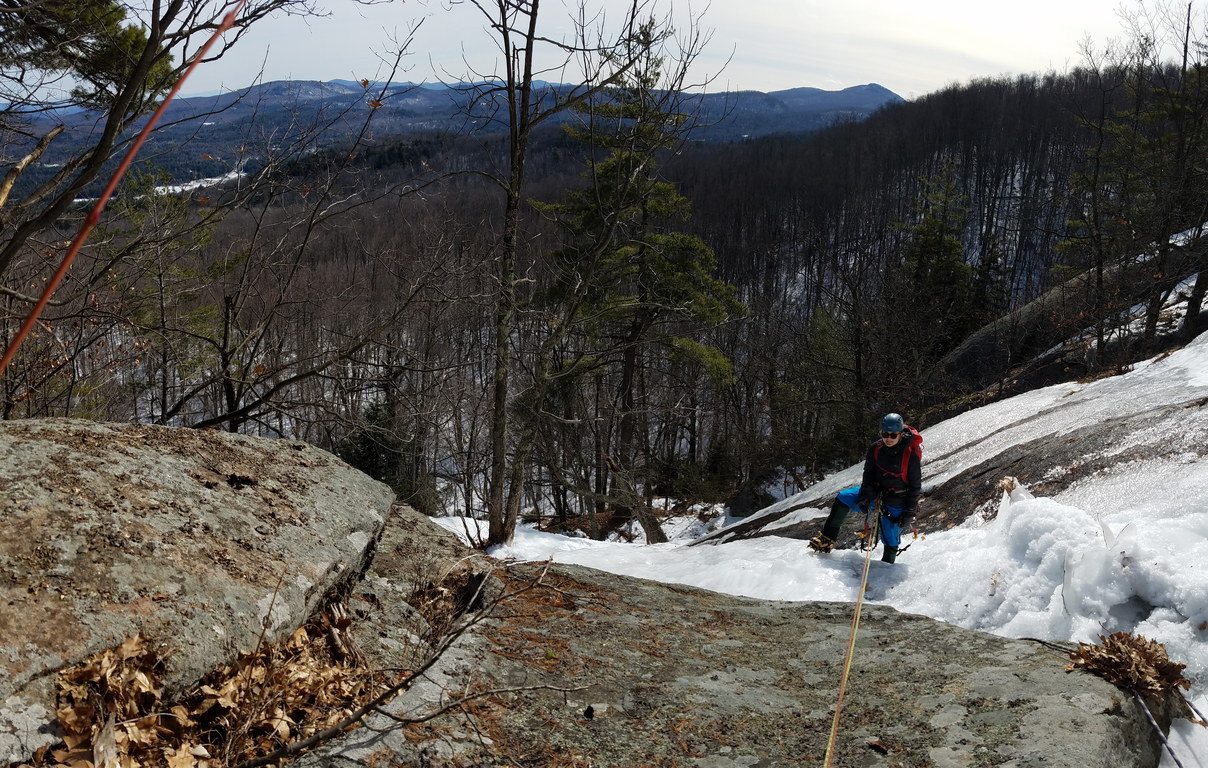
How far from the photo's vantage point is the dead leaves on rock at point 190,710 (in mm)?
2240

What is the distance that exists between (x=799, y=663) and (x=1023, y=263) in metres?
69.0

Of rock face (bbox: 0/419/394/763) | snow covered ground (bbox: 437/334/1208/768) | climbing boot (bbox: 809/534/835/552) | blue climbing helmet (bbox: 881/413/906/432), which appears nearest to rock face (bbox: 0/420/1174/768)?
rock face (bbox: 0/419/394/763)

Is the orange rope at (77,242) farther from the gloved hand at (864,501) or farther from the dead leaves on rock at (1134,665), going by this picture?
the gloved hand at (864,501)

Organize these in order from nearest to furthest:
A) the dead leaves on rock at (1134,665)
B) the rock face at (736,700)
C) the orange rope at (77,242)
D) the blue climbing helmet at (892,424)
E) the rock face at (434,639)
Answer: the orange rope at (77,242), the rock face at (434,639), the rock face at (736,700), the dead leaves on rock at (1134,665), the blue climbing helmet at (892,424)

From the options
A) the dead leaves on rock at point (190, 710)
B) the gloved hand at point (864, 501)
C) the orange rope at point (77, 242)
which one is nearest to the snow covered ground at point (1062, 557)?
the gloved hand at point (864, 501)

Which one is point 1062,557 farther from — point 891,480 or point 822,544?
point 822,544

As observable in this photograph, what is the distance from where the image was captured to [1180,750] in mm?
3482

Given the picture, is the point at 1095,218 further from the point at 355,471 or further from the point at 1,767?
the point at 1,767

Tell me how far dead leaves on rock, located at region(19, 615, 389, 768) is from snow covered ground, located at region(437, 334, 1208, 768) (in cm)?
304

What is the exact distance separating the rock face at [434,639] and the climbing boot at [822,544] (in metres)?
2.18

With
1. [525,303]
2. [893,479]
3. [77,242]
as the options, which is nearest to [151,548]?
[77,242]

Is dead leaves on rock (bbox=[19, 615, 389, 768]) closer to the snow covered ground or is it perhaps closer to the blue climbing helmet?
the snow covered ground

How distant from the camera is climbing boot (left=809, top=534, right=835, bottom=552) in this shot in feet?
23.3

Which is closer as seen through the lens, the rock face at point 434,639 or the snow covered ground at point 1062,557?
the rock face at point 434,639
